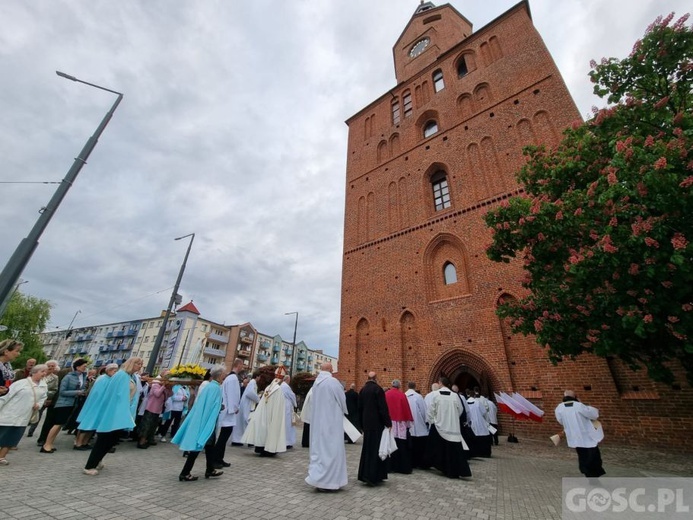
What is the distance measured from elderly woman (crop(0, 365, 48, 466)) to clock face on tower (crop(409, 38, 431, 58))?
28789mm

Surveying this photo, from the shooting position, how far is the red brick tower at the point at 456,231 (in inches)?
426

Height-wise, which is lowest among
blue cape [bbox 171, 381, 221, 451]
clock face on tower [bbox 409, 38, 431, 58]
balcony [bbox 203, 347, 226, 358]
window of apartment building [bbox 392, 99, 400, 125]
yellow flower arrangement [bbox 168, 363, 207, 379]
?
blue cape [bbox 171, 381, 221, 451]

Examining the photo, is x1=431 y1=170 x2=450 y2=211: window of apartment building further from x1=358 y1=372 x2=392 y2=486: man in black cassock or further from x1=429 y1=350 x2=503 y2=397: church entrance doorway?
x1=358 y1=372 x2=392 y2=486: man in black cassock

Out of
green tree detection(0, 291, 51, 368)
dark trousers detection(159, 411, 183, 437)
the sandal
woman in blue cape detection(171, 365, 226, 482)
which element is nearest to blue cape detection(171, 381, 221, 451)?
woman in blue cape detection(171, 365, 226, 482)

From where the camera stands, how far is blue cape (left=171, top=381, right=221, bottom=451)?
4.54m

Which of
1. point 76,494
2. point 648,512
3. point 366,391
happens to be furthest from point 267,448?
point 648,512

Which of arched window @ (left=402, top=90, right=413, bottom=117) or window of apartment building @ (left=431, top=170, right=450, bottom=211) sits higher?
arched window @ (left=402, top=90, right=413, bottom=117)

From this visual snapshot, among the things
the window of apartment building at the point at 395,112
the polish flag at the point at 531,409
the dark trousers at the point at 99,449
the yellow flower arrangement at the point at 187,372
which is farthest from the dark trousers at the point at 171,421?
the window of apartment building at the point at 395,112

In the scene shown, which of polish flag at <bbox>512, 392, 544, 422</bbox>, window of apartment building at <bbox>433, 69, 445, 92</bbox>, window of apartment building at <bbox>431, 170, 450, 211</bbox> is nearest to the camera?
polish flag at <bbox>512, 392, 544, 422</bbox>

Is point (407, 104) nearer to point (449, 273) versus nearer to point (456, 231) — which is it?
point (456, 231)

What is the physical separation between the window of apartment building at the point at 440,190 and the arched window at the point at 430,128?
3.34 m

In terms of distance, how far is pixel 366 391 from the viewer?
5742 millimetres

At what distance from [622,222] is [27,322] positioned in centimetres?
4157

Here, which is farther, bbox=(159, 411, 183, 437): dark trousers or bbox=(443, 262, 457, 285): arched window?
bbox=(443, 262, 457, 285): arched window
